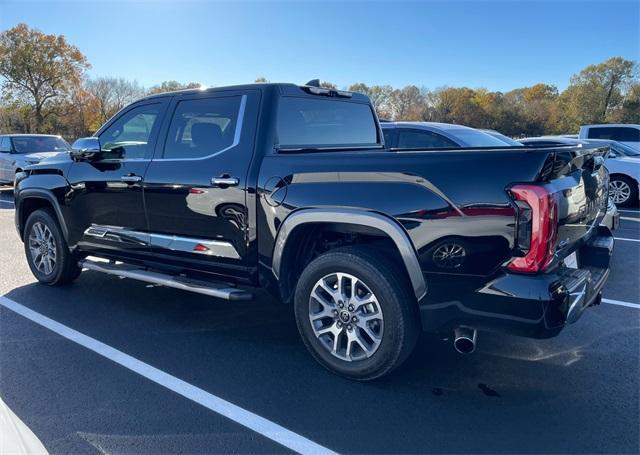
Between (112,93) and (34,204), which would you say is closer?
(34,204)

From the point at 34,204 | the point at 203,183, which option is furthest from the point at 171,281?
the point at 34,204

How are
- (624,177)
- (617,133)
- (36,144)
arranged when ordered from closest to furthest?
1. (624,177)
2. (36,144)
3. (617,133)

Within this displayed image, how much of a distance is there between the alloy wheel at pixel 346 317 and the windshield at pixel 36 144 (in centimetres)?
1289

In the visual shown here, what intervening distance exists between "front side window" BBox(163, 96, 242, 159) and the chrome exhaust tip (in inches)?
83.8

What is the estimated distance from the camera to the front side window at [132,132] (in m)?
4.48

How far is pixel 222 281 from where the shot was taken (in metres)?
4.03

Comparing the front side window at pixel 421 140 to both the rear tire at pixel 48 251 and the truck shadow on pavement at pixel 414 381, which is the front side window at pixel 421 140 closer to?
the truck shadow on pavement at pixel 414 381

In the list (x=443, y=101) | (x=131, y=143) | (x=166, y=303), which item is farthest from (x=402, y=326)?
(x=443, y=101)

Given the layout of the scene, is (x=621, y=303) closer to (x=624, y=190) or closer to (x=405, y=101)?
(x=624, y=190)

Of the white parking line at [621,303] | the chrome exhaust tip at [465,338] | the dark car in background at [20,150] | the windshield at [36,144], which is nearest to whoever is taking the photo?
the chrome exhaust tip at [465,338]

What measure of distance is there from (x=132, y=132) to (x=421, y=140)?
4718mm

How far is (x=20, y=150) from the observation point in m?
13.9

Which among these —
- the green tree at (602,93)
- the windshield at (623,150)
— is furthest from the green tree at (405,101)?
the windshield at (623,150)

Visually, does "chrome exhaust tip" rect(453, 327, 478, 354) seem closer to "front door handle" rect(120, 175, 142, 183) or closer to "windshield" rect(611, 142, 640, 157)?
"front door handle" rect(120, 175, 142, 183)
